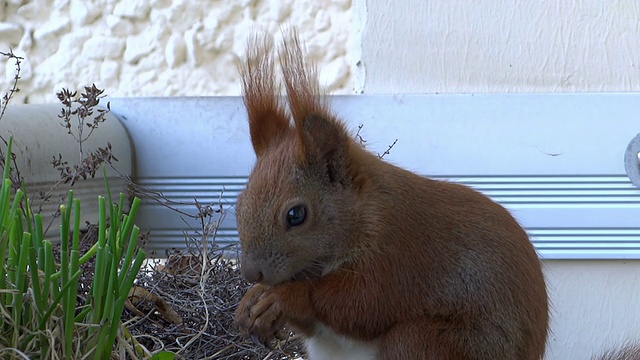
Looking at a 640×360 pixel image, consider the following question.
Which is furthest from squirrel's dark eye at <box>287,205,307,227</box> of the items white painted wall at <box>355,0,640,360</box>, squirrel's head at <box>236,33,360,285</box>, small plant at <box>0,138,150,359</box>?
white painted wall at <box>355,0,640,360</box>

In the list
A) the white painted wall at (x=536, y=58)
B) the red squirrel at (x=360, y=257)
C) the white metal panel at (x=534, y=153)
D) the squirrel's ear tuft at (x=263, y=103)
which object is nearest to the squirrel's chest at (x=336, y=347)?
the red squirrel at (x=360, y=257)

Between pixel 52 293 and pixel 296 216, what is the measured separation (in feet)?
0.96

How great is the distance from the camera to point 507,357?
1.06 metres

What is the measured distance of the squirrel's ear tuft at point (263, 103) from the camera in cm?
109

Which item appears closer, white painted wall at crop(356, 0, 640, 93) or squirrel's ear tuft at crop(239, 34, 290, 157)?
squirrel's ear tuft at crop(239, 34, 290, 157)

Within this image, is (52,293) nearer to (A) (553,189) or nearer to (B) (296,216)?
(B) (296,216)

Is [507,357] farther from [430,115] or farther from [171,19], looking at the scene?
[171,19]

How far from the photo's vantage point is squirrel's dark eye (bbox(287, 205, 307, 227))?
39.9 inches

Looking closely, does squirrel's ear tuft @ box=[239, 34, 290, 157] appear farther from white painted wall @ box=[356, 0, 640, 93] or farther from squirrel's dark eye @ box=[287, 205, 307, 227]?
white painted wall @ box=[356, 0, 640, 93]

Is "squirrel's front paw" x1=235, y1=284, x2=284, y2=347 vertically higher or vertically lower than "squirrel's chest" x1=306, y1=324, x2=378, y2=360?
higher

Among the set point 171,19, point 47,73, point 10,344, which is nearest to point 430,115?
point 171,19

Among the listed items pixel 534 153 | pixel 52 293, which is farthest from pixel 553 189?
pixel 52 293

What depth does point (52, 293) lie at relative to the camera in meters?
0.83

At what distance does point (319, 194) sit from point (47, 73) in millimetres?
1014
